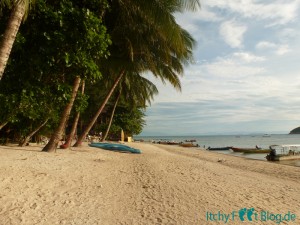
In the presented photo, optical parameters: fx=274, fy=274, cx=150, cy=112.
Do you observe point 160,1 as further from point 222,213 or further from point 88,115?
point 88,115

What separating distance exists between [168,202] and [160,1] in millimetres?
7242

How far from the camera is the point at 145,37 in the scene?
13742 millimetres

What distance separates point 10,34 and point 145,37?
27.6 feet

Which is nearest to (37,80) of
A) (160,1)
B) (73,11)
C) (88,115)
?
(73,11)

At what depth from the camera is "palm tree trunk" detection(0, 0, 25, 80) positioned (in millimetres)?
5990

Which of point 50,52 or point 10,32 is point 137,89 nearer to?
point 50,52

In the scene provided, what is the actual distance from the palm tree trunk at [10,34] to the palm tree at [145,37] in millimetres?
4945

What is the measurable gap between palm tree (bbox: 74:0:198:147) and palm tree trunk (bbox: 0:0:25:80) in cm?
494

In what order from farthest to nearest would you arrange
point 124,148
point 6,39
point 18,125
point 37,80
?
1. point 124,148
2. point 18,125
3. point 37,80
4. point 6,39

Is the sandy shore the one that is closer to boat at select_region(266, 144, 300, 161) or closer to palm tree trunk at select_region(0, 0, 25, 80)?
palm tree trunk at select_region(0, 0, 25, 80)

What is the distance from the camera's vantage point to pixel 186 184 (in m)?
7.37

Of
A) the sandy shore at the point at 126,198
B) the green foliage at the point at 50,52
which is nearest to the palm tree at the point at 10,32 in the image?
the green foliage at the point at 50,52

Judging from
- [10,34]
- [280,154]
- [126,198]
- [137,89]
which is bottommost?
[126,198]

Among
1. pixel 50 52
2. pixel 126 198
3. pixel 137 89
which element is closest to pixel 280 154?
pixel 137 89
